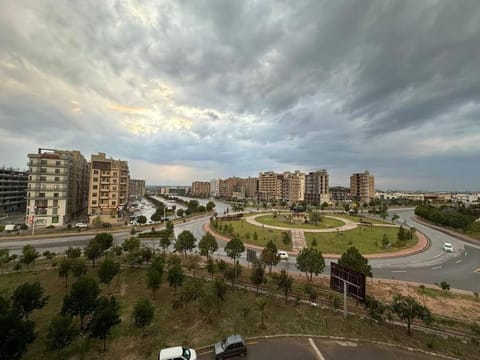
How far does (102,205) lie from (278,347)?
233 ft

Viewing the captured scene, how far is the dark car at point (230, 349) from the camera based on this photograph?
13.8 meters

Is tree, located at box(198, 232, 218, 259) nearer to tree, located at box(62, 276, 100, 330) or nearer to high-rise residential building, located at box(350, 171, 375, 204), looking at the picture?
tree, located at box(62, 276, 100, 330)

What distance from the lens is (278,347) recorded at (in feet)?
49.5

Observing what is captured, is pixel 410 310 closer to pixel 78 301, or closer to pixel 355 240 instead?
pixel 78 301

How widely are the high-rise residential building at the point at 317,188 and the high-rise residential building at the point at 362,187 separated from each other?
896 inches

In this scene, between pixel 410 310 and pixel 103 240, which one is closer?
pixel 410 310

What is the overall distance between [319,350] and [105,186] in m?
73.9

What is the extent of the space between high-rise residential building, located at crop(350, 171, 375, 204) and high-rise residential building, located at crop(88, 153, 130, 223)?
136 m

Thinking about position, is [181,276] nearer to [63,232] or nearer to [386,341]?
[386,341]

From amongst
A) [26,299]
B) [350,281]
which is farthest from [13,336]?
[350,281]

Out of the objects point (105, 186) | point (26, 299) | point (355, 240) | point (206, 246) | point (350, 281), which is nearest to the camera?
point (26, 299)

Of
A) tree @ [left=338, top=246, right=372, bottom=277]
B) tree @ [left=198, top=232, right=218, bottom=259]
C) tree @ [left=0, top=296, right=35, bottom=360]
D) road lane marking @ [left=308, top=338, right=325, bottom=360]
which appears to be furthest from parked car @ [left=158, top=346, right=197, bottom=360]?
tree @ [left=338, top=246, right=372, bottom=277]

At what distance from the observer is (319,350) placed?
14727mm

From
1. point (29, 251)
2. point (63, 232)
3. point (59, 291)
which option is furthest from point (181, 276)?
point (63, 232)
